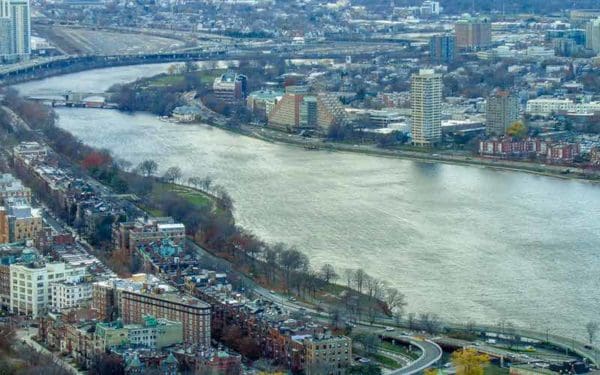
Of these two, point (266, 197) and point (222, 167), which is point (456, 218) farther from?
point (222, 167)

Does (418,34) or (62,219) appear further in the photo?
(418,34)

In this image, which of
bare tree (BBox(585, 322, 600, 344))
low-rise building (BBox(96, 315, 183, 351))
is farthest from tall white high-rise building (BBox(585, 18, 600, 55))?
low-rise building (BBox(96, 315, 183, 351))

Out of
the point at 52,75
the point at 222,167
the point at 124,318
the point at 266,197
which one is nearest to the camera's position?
the point at 124,318

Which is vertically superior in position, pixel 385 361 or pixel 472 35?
pixel 472 35

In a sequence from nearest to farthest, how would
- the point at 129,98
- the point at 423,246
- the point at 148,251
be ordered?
1. the point at 148,251
2. the point at 423,246
3. the point at 129,98

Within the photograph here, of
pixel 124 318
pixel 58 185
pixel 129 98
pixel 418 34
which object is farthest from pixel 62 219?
pixel 418 34

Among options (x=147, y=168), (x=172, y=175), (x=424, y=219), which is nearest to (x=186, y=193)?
(x=172, y=175)

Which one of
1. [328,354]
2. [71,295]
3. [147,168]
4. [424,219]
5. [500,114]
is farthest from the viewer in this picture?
[500,114]

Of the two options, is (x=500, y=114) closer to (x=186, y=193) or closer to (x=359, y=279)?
(x=186, y=193)
